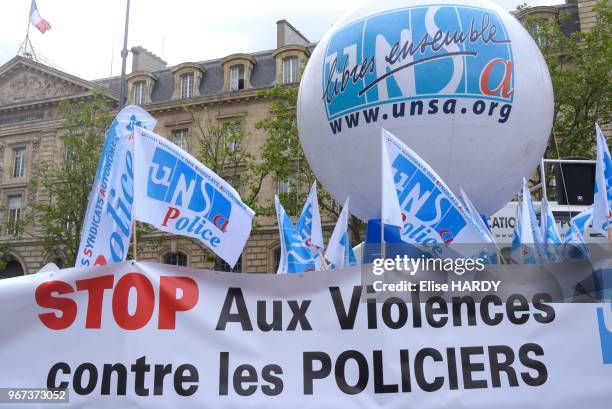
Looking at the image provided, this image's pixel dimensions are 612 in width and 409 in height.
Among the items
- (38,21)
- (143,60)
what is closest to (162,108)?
(143,60)

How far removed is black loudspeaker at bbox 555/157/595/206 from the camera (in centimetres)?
1226

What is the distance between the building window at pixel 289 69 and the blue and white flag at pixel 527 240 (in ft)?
94.5

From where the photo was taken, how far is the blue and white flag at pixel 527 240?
7.03 meters

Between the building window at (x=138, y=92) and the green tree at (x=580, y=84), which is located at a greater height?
the building window at (x=138, y=92)

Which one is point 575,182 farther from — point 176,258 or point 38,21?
point 38,21

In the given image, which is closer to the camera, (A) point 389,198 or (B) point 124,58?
(A) point 389,198

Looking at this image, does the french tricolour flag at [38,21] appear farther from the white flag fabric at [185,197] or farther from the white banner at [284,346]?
the white banner at [284,346]

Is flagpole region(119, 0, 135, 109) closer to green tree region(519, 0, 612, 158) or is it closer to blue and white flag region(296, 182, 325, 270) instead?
green tree region(519, 0, 612, 158)

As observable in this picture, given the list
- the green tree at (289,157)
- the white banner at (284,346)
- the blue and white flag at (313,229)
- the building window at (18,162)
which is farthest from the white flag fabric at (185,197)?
the building window at (18,162)

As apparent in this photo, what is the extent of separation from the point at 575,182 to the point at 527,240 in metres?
6.01

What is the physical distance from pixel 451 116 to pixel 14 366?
473 cm

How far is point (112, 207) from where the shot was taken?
541 cm

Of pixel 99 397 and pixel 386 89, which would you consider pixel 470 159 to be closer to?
pixel 386 89

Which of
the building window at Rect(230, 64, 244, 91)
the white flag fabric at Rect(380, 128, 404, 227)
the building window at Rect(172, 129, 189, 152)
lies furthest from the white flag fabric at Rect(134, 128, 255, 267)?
the building window at Rect(230, 64, 244, 91)
